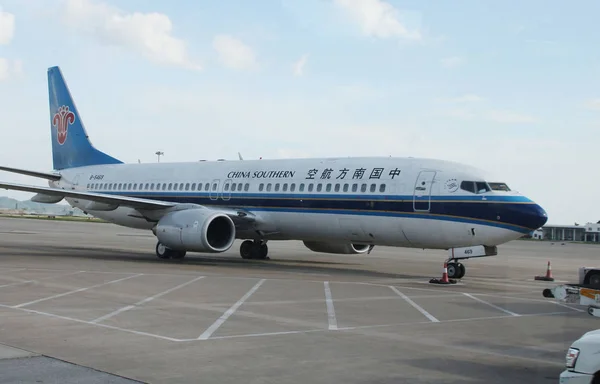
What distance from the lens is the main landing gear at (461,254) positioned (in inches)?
767

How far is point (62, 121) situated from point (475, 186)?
2064cm

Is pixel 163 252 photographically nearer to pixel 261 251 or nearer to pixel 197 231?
pixel 197 231

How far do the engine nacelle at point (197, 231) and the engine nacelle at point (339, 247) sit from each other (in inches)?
147

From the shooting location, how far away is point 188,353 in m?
8.71

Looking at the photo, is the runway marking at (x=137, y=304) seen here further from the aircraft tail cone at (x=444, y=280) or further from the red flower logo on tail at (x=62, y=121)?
the red flower logo on tail at (x=62, y=121)

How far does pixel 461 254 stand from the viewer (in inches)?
781

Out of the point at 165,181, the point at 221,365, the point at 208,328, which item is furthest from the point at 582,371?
the point at 165,181

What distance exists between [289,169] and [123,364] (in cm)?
1693

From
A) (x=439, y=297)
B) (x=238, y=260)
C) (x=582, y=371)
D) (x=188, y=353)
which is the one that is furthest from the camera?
(x=238, y=260)

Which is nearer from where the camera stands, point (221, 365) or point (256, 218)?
point (221, 365)

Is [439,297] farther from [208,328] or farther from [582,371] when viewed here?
[582,371]

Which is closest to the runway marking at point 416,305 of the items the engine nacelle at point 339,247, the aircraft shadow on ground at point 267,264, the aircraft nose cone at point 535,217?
the aircraft shadow on ground at point 267,264

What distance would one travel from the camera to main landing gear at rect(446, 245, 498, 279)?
19.5 meters

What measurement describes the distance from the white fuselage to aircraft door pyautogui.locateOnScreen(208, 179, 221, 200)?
0.12 feet
